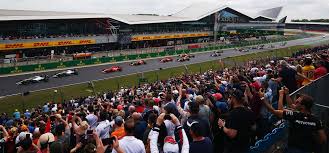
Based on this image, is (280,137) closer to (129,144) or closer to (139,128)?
(139,128)

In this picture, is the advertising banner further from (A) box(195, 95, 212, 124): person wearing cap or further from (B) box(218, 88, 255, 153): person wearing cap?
(B) box(218, 88, 255, 153): person wearing cap

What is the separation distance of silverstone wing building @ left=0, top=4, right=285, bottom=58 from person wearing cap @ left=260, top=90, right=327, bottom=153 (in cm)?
5770

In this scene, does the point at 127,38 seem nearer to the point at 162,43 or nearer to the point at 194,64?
the point at 162,43

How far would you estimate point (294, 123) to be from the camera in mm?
5332

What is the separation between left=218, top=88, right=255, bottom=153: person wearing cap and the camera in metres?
5.41

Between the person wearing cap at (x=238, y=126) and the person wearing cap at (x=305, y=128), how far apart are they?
580 millimetres

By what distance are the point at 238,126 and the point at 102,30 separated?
234ft

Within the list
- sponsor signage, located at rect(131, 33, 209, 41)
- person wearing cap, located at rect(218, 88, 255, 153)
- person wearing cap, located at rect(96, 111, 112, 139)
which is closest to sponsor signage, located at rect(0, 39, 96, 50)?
sponsor signage, located at rect(131, 33, 209, 41)

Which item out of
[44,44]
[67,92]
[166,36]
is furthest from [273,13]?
[67,92]

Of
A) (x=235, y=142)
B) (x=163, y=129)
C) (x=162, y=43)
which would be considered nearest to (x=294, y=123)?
(x=235, y=142)

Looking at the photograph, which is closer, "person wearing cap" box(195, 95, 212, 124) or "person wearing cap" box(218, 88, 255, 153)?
"person wearing cap" box(218, 88, 255, 153)

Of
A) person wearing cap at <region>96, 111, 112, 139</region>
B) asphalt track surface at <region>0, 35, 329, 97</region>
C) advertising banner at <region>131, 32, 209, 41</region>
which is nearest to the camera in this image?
person wearing cap at <region>96, 111, 112, 139</region>

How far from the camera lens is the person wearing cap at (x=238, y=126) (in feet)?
17.7

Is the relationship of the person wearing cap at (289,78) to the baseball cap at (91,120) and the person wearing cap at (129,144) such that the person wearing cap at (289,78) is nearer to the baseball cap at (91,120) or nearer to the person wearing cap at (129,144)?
the baseball cap at (91,120)
